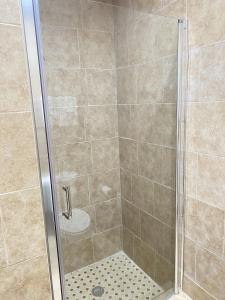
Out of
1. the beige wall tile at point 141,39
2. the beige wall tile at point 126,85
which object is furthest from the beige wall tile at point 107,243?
the beige wall tile at point 141,39

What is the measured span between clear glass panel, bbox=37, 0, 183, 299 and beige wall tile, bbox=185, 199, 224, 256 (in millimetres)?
132

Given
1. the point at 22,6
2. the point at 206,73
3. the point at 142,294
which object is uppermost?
the point at 22,6

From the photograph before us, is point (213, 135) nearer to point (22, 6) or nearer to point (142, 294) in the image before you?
point (22, 6)

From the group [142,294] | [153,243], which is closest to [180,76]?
[153,243]

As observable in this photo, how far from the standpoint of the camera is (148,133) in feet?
4.85

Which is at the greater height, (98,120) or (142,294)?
(98,120)

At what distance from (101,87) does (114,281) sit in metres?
1.50

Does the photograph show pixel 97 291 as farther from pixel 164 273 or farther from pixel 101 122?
pixel 101 122

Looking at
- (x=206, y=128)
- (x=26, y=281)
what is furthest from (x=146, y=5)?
(x=26, y=281)

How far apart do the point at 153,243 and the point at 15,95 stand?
1.39 meters

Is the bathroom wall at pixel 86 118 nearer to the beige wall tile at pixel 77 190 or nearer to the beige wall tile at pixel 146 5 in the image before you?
the beige wall tile at pixel 77 190

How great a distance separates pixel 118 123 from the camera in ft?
5.43

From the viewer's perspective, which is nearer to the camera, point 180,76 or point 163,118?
point 180,76

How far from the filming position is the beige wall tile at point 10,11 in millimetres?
778
